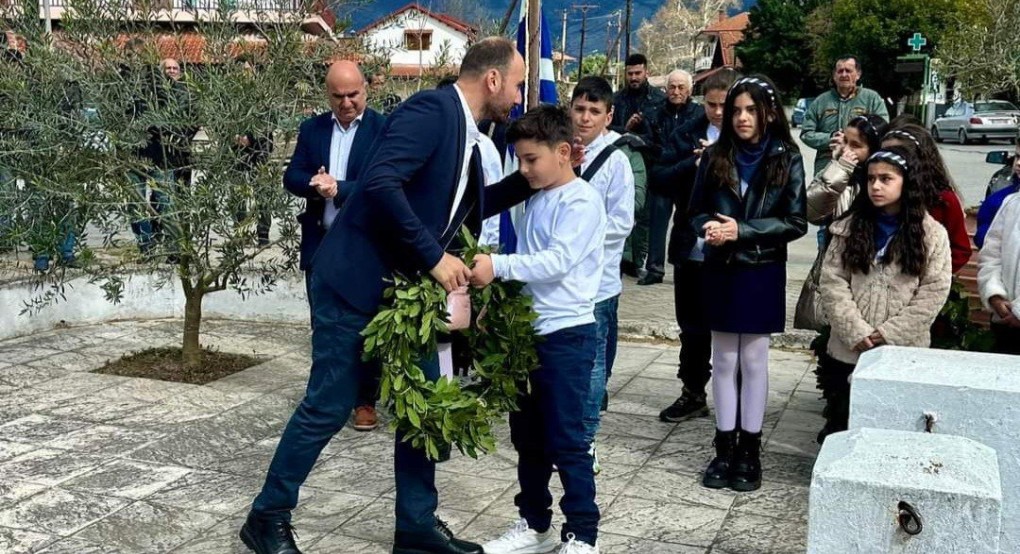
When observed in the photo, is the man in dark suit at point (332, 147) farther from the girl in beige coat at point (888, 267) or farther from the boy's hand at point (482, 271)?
the girl in beige coat at point (888, 267)

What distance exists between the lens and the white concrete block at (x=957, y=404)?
12.4 ft

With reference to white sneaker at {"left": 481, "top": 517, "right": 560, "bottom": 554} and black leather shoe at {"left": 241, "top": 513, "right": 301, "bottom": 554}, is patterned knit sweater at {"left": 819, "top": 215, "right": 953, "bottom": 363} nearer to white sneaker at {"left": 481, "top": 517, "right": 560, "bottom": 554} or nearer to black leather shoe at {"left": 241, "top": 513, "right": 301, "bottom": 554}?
white sneaker at {"left": 481, "top": 517, "right": 560, "bottom": 554}

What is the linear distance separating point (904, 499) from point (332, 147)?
13.4 ft

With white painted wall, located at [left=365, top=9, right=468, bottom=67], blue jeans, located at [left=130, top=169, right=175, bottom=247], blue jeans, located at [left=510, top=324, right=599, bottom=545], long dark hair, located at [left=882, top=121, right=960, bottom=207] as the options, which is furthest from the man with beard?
blue jeans, located at [left=510, top=324, right=599, bottom=545]

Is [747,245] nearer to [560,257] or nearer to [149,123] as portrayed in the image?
[560,257]

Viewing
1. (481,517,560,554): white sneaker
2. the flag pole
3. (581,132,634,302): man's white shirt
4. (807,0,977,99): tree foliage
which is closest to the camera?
(481,517,560,554): white sneaker

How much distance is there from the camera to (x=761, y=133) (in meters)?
5.38

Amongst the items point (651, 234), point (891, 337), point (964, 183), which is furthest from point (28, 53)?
point (964, 183)

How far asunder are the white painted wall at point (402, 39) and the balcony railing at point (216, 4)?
635 millimetres

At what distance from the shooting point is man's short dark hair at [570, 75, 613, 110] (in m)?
5.72

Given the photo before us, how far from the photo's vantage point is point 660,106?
1042cm

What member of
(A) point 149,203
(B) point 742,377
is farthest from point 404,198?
(A) point 149,203

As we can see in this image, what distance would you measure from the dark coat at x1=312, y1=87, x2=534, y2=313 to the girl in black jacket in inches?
57.7

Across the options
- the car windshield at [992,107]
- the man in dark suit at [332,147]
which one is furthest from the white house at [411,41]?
the car windshield at [992,107]
